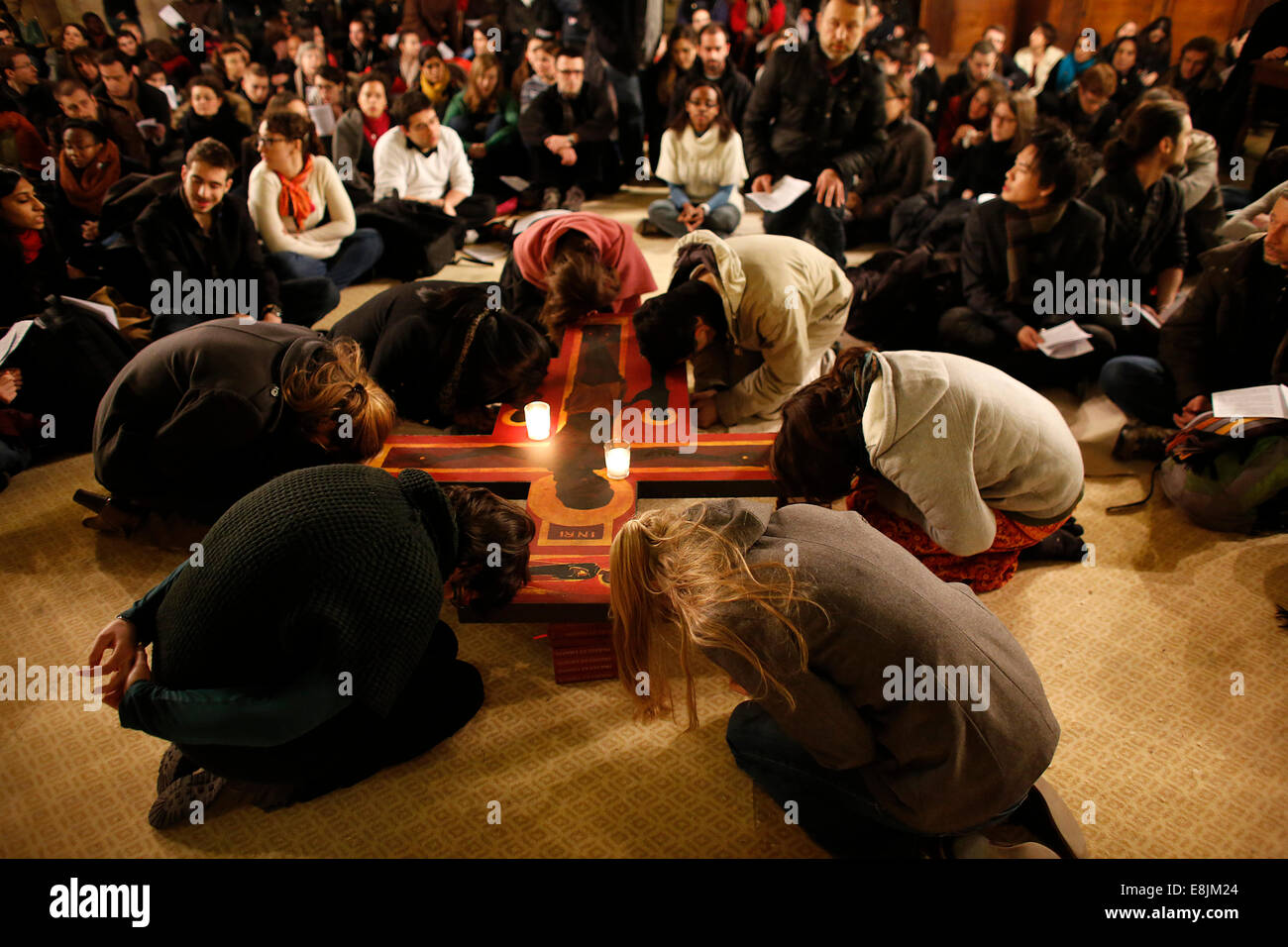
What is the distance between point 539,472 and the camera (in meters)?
2.23

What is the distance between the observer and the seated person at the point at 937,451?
1797 mm

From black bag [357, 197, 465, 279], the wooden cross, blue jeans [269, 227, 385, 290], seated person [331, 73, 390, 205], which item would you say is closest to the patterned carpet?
the wooden cross

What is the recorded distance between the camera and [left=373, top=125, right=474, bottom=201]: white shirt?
4461 millimetres

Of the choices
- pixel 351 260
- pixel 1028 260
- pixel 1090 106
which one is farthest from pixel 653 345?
pixel 1090 106

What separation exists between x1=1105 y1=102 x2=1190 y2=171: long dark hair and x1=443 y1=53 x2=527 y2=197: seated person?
3813 mm

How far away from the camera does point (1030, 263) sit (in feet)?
10.0

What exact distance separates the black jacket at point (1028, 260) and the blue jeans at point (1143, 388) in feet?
1.15

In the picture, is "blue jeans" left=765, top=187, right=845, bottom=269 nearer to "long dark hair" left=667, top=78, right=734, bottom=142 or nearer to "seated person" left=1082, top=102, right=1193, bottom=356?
"long dark hair" left=667, top=78, right=734, bottom=142

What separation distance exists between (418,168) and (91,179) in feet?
5.60

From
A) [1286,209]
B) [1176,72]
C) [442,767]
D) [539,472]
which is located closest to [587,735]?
[442,767]

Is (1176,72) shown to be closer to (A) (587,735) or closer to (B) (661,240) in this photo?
(B) (661,240)

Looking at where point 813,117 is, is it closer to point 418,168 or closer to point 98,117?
point 418,168

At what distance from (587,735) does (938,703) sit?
93 centimetres

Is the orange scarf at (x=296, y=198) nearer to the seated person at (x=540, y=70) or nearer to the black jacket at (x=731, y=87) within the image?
the seated person at (x=540, y=70)
